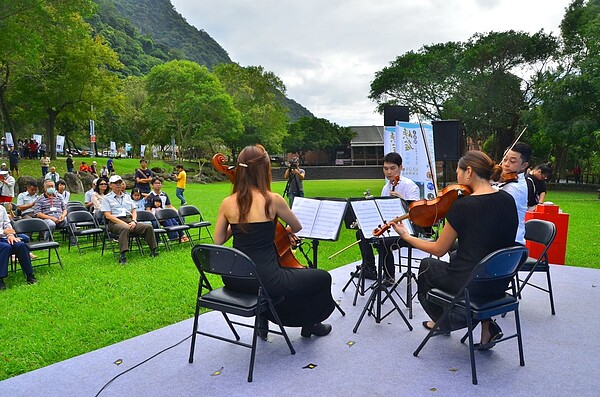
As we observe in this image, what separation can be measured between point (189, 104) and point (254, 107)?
11.7m

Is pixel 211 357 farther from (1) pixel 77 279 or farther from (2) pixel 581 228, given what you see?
(2) pixel 581 228

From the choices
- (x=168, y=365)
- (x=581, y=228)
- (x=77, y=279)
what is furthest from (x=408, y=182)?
(x=581, y=228)

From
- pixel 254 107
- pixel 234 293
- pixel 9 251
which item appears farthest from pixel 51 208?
pixel 254 107

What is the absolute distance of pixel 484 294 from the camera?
→ 10.8 feet

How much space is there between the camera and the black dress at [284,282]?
10.9ft

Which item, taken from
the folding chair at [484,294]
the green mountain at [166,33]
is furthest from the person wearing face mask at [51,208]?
the green mountain at [166,33]

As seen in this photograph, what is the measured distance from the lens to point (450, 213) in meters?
3.25

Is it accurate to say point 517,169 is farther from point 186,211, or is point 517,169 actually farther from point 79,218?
point 79,218

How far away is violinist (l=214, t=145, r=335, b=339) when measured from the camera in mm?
3318

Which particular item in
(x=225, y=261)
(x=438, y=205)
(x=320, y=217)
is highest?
(x=438, y=205)

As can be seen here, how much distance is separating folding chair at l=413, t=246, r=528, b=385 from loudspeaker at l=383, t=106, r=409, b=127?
28.6 feet

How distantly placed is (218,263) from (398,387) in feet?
4.73

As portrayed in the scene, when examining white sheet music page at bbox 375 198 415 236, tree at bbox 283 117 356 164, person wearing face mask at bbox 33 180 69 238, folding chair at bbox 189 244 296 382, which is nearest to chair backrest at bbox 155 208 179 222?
person wearing face mask at bbox 33 180 69 238

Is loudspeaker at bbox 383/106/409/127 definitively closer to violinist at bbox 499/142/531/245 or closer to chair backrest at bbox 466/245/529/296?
violinist at bbox 499/142/531/245
